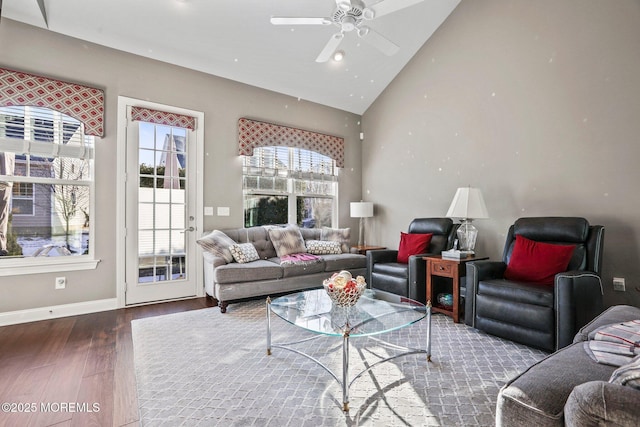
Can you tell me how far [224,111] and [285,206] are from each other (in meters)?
1.62

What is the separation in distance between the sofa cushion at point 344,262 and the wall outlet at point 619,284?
2.58m

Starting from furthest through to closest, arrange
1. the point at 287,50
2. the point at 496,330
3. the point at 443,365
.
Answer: the point at 287,50, the point at 496,330, the point at 443,365

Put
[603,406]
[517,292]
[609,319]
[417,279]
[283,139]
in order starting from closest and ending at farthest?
1. [603,406]
2. [609,319]
3. [517,292]
4. [417,279]
5. [283,139]

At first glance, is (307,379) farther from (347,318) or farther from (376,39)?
(376,39)

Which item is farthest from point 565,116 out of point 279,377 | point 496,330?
point 279,377

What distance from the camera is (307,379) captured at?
199 cm

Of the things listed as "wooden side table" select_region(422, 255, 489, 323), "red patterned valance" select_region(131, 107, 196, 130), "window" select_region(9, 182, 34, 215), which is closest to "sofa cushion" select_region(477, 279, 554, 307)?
"wooden side table" select_region(422, 255, 489, 323)

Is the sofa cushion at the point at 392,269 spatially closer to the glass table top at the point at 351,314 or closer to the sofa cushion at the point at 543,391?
the glass table top at the point at 351,314

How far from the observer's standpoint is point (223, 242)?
3.71 meters

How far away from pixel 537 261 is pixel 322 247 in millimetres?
2528

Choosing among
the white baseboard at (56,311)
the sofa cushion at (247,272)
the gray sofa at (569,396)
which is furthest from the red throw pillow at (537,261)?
Result: the white baseboard at (56,311)

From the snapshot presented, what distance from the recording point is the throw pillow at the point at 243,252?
3701mm

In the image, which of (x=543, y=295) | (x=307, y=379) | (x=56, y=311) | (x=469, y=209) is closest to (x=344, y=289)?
(x=307, y=379)

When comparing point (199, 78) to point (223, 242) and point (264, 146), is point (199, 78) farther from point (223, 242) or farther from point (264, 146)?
point (223, 242)
